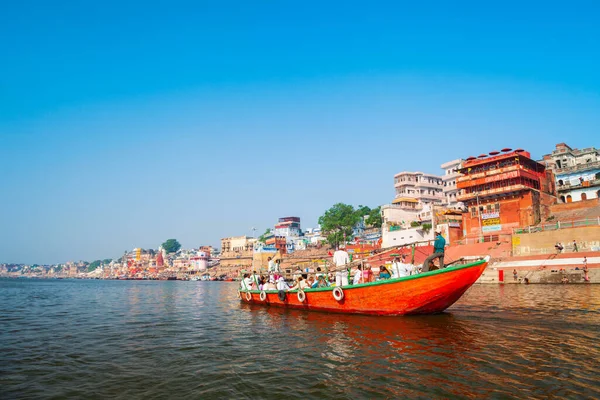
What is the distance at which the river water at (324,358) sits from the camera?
7133mm

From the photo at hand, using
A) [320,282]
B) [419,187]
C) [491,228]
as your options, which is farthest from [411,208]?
[320,282]

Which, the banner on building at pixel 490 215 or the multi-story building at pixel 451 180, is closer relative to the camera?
the banner on building at pixel 490 215

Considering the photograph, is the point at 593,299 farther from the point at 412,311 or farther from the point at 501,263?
the point at 501,263

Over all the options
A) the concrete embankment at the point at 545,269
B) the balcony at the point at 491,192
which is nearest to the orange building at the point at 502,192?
the balcony at the point at 491,192

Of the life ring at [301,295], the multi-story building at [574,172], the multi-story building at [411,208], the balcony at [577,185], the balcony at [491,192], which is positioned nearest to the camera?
the life ring at [301,295]

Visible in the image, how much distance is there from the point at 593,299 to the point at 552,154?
160ft

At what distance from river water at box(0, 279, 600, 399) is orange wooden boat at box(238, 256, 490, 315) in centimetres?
54

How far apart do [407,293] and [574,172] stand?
168 ft

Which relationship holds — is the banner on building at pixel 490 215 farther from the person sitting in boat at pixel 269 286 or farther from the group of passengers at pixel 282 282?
the person sitting in boat at pixel 269 286

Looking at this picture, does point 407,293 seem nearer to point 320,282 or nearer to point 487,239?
point 320,282

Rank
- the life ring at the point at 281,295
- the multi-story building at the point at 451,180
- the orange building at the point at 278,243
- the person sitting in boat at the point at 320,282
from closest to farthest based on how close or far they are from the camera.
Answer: the person sitting in boat at the point at 320,282
the life ring at the point at 281,295
the multi-story building at the point at 451,180
the orange building at the point at 278,243

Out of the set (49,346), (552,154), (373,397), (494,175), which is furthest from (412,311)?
(552,154)

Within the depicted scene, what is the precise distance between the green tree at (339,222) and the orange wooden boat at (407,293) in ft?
229

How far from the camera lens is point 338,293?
53.3 ft
